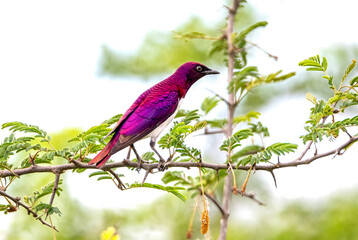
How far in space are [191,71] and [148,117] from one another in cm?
115

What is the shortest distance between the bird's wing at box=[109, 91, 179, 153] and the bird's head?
0.57 meters

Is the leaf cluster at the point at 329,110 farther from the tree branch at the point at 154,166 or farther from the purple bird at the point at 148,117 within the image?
the purple bird at the point at 148,117

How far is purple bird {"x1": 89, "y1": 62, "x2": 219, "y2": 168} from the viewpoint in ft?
12.5

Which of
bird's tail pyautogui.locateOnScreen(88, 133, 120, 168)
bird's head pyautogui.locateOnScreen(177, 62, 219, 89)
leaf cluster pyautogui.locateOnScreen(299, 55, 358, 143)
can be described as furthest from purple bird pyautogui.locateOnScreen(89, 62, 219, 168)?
leaf cluster pyautogui.locateOnScreen(299, 55, 358, 143)

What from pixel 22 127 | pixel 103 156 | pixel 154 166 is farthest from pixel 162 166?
pixel 22 127

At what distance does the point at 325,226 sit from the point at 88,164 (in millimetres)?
4151

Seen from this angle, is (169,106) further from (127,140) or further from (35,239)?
(35,239)

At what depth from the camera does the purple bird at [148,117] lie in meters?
3.80

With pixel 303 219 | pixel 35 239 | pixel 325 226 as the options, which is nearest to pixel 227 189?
pixel 325 226

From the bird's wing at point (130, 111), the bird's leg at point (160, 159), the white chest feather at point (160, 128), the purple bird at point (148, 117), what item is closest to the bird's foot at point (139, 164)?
the purple bird at point (148, 117)

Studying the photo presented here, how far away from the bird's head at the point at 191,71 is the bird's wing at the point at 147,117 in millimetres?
569

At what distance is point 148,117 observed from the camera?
13.8ft

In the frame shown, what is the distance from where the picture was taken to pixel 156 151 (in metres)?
4.17

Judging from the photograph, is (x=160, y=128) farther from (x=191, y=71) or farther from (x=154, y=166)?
(x=191, y=71)
